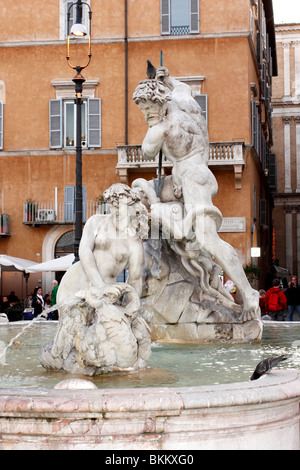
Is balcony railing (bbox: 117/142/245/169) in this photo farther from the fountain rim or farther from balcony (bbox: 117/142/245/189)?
the fountain rim

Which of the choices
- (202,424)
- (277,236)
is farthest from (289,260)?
(202,424)

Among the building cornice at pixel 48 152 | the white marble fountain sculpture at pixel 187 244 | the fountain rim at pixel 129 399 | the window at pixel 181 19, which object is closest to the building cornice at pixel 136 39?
the window at pixel 181 19

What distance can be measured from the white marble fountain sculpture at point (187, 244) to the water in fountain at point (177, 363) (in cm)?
26

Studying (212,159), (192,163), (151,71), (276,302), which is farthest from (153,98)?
(212,159)

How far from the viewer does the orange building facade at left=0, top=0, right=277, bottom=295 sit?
22.0 m

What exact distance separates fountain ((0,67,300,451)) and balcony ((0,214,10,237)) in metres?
14.4

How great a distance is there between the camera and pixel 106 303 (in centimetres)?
414

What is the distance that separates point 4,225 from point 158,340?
16549mm

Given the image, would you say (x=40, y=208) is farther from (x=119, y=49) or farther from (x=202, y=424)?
(x=202, y=424)

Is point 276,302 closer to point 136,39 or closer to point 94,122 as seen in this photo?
point 94,122

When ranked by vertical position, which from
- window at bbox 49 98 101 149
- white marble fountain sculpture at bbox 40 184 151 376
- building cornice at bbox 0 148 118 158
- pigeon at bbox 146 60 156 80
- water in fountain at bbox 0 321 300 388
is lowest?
water in fountain at bbox 0 321 300 388

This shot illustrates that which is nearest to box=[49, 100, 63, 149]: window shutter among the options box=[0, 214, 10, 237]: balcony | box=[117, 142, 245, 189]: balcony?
box=[117, 142, 245, 189]: balcony

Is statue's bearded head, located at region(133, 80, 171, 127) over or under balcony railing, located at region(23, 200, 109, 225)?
under
